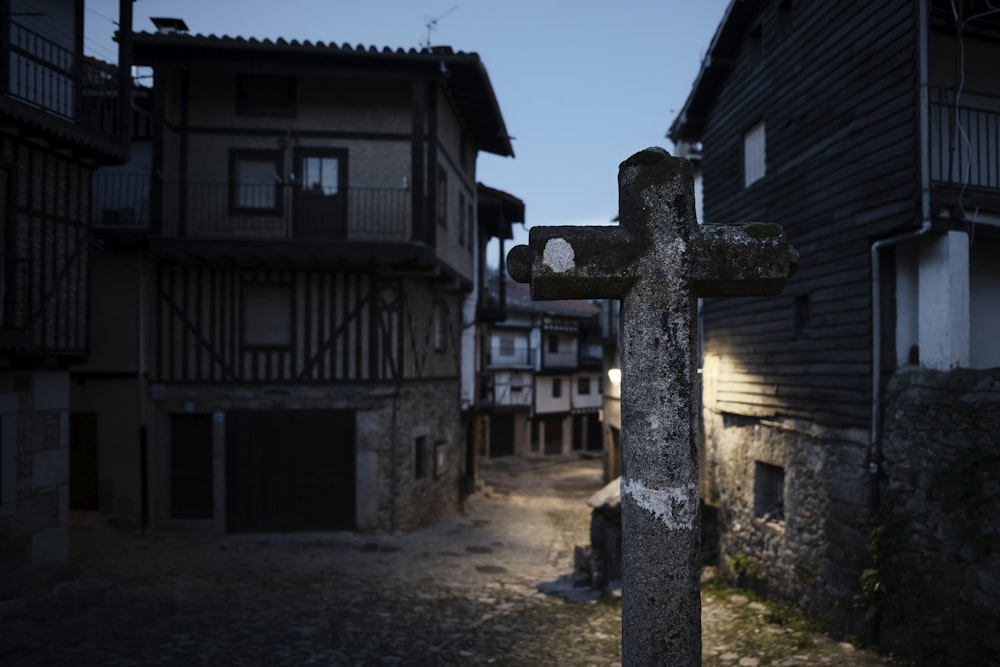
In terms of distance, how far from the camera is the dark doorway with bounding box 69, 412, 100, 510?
51.0 ft

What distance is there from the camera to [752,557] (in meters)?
11.4

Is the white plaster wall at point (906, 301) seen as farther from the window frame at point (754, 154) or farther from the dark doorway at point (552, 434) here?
the dark doorway at point (552, 434)

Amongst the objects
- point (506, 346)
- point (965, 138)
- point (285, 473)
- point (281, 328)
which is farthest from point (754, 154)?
point (506, 346)

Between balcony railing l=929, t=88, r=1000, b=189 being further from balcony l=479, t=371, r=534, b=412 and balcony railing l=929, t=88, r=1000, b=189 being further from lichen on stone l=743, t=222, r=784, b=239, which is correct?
balcony l=479, t=371, r=534, b=412

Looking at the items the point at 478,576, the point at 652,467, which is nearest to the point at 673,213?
the point at 652,467

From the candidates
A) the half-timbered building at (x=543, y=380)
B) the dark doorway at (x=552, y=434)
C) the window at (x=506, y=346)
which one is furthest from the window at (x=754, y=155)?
the dark doorway at (x=552, y=434)

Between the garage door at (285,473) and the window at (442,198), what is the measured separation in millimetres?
5424

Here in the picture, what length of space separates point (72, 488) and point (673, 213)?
16.2 m

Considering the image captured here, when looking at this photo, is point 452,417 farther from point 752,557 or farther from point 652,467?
point 652,467

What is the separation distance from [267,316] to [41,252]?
530 centimetres

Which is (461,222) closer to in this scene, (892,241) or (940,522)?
(892,241)

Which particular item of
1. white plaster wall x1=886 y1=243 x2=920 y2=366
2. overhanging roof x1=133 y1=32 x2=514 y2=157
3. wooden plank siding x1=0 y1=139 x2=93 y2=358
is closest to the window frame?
white plaster wall x1=886 y1=243 x2=920 y2=366

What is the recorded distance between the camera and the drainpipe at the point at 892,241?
Answer: 8070mm

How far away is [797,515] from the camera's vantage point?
10203mm
